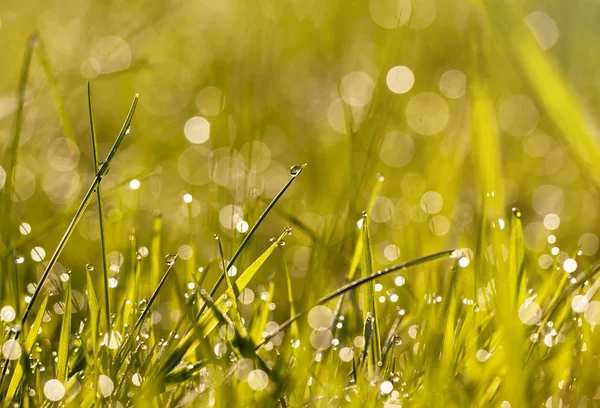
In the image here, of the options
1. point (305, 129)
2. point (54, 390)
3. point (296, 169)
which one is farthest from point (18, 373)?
→ point (305, 129)

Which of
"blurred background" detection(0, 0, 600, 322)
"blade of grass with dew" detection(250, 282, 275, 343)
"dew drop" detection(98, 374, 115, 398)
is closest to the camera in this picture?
"dew drop" detection(98, 374, 115, 398)

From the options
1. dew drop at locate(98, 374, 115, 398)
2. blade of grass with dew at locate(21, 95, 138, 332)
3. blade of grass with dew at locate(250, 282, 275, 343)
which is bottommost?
dew drop at locate(98, 374, 115, 398)

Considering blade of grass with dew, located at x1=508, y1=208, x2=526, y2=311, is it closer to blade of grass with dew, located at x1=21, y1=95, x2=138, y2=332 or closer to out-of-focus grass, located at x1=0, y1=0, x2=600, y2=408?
out-of-focus grass, located at x1=0, y1=0, x2=600, y2=408

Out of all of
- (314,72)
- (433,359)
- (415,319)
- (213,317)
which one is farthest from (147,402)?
(314,72)

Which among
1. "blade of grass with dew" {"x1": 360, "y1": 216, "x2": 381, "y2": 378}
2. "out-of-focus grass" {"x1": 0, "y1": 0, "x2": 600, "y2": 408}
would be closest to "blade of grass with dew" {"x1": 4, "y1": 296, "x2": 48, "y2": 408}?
"out-of-focus grass" {"x1": 0, "y1": 0, "x2": 600, "y2": 408}

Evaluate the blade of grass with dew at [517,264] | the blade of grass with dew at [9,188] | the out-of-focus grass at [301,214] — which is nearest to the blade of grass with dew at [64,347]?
the out-of-focus grass at [301,214]

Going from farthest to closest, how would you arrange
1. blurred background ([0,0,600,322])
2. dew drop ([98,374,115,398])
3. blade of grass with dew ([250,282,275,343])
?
blurred background ([0,0,600,322])
blade of grass with dew ([250,282,275,343])
dew drop ([98,374,115,398])

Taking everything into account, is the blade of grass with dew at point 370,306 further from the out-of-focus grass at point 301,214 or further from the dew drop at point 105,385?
the dew drop at point 105,385

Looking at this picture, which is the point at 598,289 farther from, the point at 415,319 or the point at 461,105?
the point at 461,105
